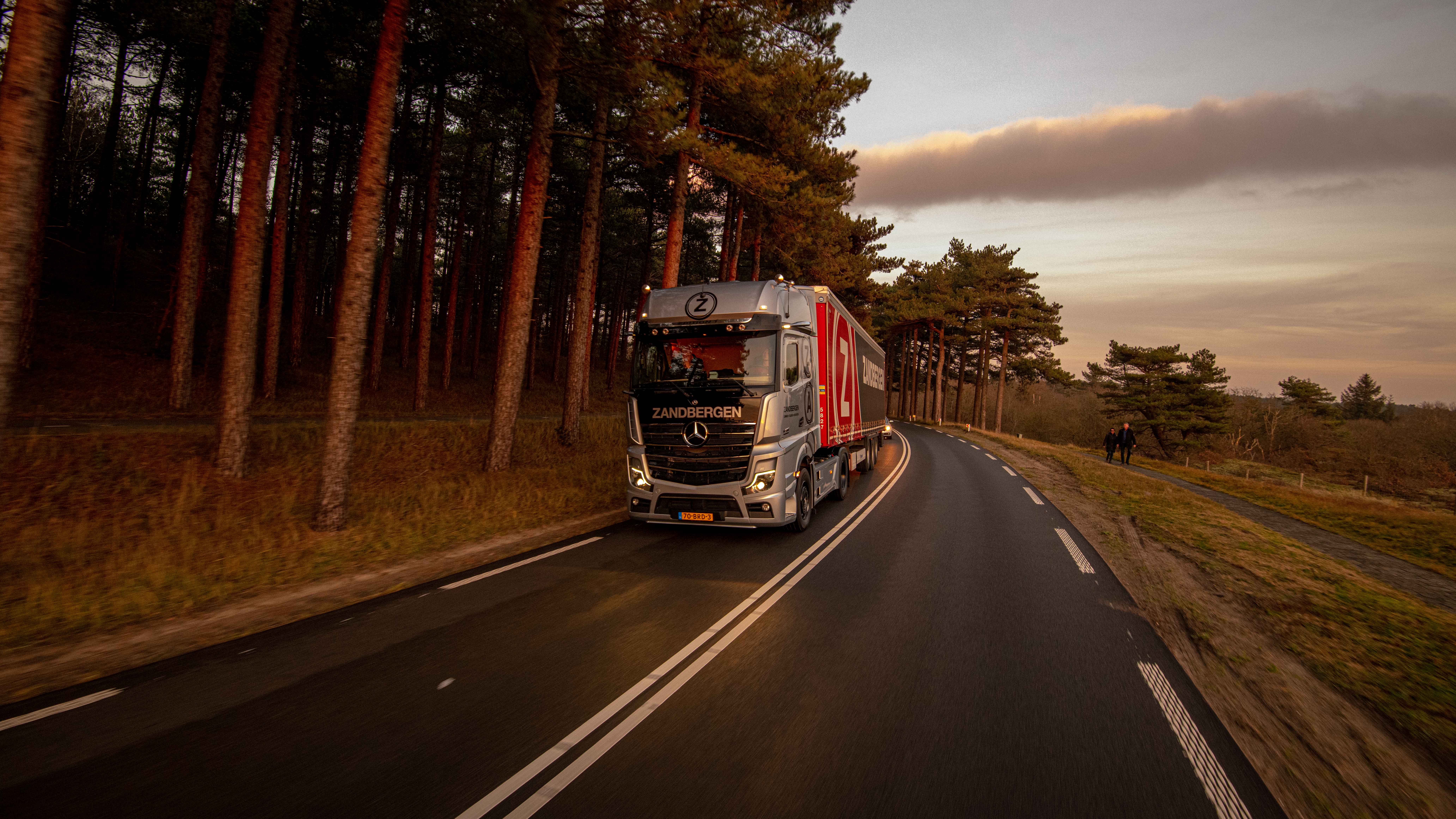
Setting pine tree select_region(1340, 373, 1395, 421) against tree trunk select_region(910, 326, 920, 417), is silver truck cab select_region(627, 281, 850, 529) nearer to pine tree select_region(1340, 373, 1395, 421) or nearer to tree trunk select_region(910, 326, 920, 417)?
tree trunk select_region(910, 326, 920, 417)

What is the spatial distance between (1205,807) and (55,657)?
6.79 meters

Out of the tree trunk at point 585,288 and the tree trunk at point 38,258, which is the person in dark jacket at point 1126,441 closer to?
the tree trunk at point 585,288

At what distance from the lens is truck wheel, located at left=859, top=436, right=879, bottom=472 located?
15.7 metres

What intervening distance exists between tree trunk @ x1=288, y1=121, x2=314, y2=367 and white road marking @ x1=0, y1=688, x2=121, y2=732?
19797 millimetres

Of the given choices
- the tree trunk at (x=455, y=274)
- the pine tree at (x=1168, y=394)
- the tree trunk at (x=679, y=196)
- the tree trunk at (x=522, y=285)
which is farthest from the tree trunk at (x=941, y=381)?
the tree trunk at (x=522, y=285)

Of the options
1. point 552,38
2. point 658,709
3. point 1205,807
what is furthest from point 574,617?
point 552,38

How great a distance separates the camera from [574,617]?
5219 mm

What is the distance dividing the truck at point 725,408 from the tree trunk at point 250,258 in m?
5.50

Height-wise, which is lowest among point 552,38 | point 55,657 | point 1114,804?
point 55,657

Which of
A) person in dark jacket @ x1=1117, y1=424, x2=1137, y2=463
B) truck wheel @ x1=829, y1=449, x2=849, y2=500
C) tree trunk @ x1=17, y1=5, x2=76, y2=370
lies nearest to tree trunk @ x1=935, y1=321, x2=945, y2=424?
person in dark jacket @ x1=1117, y1=424, x2=1137, y2=463

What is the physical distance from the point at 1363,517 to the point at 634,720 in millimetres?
Result: 19561

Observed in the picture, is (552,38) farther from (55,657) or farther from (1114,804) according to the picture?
(1114,804)

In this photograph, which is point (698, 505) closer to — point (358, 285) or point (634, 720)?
point (634, 720)

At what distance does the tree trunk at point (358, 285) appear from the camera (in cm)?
728
